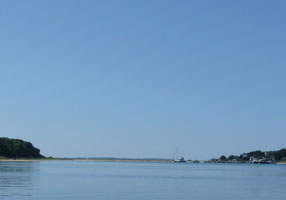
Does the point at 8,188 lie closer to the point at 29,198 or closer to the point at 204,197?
the point at 29,198

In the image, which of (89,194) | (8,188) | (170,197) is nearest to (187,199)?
(170,197)

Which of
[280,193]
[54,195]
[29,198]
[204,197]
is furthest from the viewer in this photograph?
[280,193]

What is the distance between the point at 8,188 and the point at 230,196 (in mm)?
23946

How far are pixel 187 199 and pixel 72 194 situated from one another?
11.6m

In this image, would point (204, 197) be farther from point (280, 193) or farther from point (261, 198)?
point (280, 193)

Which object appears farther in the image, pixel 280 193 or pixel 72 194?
pixel 280 193

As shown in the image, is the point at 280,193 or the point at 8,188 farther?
the point at 280,193

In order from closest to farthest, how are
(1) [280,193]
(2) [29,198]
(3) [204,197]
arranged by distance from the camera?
(2) [29,198], (3) [204,197], (1) [280,193]

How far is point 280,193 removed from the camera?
2467 inches

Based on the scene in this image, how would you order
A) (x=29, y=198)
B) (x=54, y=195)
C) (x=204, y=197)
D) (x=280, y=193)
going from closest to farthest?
(x=29, y=198)
(x=54, y=195)
(x=204, y=197)
(x=280, y=193)

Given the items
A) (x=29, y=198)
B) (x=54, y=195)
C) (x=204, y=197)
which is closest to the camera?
(x=29, y=198)

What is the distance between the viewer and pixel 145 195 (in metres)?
54.9

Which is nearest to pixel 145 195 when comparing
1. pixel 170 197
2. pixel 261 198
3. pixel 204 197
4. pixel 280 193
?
pixel 170 197

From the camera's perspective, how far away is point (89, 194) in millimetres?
55188
